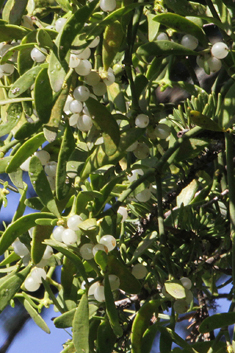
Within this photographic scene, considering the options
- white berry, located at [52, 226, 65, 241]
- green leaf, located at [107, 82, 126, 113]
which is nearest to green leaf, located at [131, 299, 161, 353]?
white berry, located at [52, 226, 65, 241]

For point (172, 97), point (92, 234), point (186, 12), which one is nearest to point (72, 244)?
point (92, 234)

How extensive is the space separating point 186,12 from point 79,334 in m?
0.31

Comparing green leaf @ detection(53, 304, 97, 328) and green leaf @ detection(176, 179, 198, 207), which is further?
green leaf @ detection(176, 179, 198, 207)

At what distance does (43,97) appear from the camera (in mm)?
351

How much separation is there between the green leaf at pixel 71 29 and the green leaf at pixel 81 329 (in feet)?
0.69

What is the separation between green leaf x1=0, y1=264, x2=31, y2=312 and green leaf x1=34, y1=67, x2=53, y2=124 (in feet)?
0.54

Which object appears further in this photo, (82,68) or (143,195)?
(143,195)

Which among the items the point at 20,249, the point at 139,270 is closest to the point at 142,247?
the point at 139,270

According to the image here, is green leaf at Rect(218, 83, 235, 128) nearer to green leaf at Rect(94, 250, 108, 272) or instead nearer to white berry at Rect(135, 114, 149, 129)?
white berry at Rect(135, 114, 149, 129)

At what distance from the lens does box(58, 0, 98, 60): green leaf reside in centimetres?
32

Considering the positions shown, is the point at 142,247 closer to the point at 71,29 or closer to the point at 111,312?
the point at 111,312

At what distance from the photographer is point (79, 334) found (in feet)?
1.16

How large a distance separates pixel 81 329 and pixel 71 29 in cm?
25

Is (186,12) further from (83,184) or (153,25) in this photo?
(83,184)
